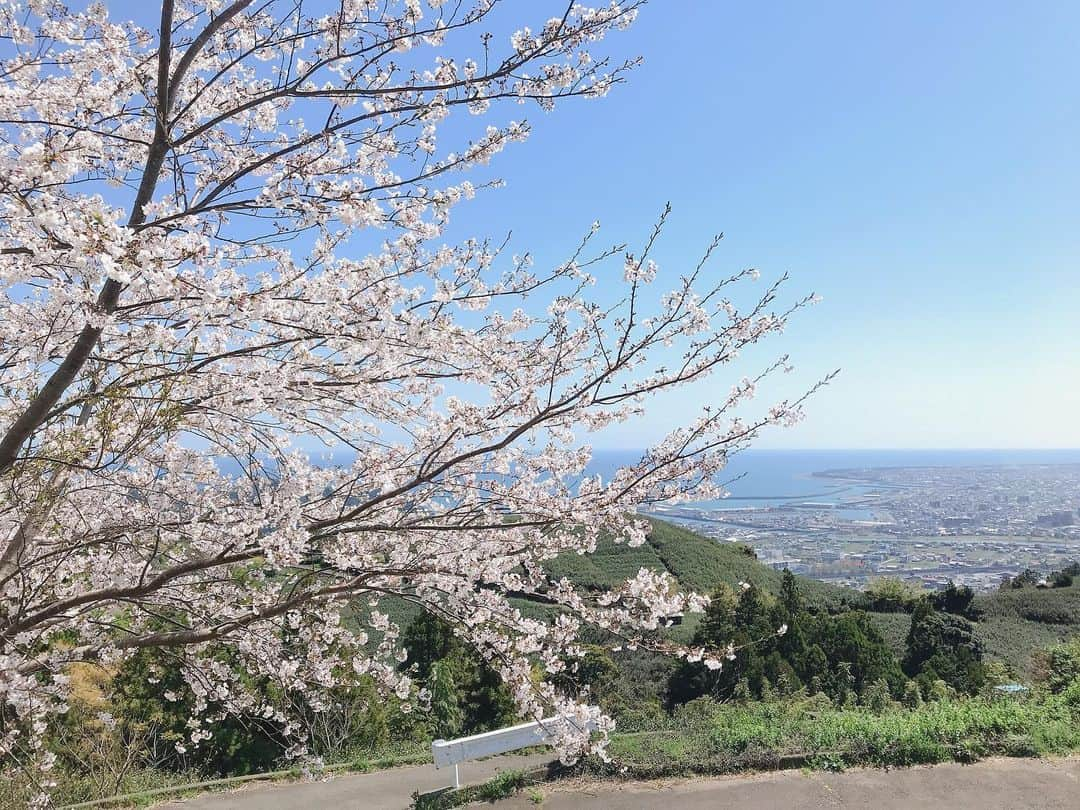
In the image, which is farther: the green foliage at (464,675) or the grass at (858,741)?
the green foliage at (464,675)

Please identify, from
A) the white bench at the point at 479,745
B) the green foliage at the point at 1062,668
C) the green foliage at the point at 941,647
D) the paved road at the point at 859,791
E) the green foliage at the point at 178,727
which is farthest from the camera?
the green foliage at the point at 941,647

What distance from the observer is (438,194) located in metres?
2.78

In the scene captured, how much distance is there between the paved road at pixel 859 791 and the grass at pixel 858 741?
12 centimetres

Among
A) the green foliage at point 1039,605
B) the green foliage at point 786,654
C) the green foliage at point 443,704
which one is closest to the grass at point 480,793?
the green foliage at point 443,704

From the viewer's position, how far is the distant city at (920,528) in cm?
3816

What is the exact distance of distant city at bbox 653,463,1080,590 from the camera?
125ft

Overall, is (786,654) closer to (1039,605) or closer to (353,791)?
(353,791)

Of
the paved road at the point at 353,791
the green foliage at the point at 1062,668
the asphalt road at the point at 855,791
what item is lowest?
the green foliage at the point at 1062,668

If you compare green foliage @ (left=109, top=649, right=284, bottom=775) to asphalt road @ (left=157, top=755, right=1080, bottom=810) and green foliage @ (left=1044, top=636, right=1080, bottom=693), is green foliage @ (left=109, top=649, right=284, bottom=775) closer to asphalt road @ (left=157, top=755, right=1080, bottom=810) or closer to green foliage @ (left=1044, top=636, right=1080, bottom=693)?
asphalt road @ (left=157, top=755, right=1080, bottom=810)

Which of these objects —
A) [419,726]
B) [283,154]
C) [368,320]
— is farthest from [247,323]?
[419,726]

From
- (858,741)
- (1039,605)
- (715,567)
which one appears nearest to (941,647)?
(1039,605)

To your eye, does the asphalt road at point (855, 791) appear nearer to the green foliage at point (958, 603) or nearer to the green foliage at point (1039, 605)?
the green foliage at point (958, 603)

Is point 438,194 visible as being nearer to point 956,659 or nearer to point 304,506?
point 304,506

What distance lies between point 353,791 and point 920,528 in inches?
2607
